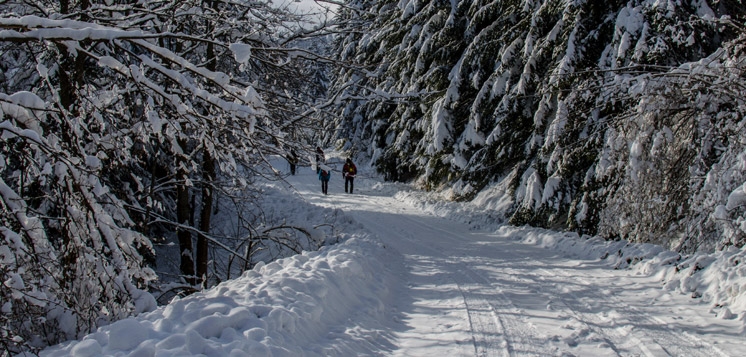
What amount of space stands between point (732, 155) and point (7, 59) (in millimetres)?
10358

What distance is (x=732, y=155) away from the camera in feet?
19.6

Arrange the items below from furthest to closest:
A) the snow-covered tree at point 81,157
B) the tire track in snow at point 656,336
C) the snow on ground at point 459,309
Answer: the tire track in snow at point 656,336, the snow on ground at point 459,309, the snow-covered tree at point 81,157

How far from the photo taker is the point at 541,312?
5.15 meters

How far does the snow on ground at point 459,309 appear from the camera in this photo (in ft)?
11.6

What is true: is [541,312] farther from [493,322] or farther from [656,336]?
[656,336]

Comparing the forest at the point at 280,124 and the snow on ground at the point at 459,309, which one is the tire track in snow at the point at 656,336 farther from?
the forest at the point at 280,124

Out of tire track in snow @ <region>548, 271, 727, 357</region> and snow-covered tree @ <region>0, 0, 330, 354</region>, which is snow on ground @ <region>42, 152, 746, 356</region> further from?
snow-covered tree @ <region>0, 0, 330, 354</region>

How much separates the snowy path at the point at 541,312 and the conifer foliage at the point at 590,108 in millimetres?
1376

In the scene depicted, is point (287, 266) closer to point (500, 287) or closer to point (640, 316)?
point (500, 287)

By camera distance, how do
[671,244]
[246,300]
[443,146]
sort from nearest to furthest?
[246,300]
[671,244]
[443,146]

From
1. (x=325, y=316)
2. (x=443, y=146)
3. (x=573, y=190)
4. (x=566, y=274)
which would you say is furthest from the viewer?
(x=443, y=146)

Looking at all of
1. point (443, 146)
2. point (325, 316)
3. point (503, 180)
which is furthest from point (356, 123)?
point (325, 316)

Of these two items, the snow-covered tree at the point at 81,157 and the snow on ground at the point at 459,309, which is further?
the snow on ground at the point at 459,309

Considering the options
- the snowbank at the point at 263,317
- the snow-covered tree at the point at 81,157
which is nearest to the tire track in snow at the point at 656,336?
the snowbank at the point at 263,317
